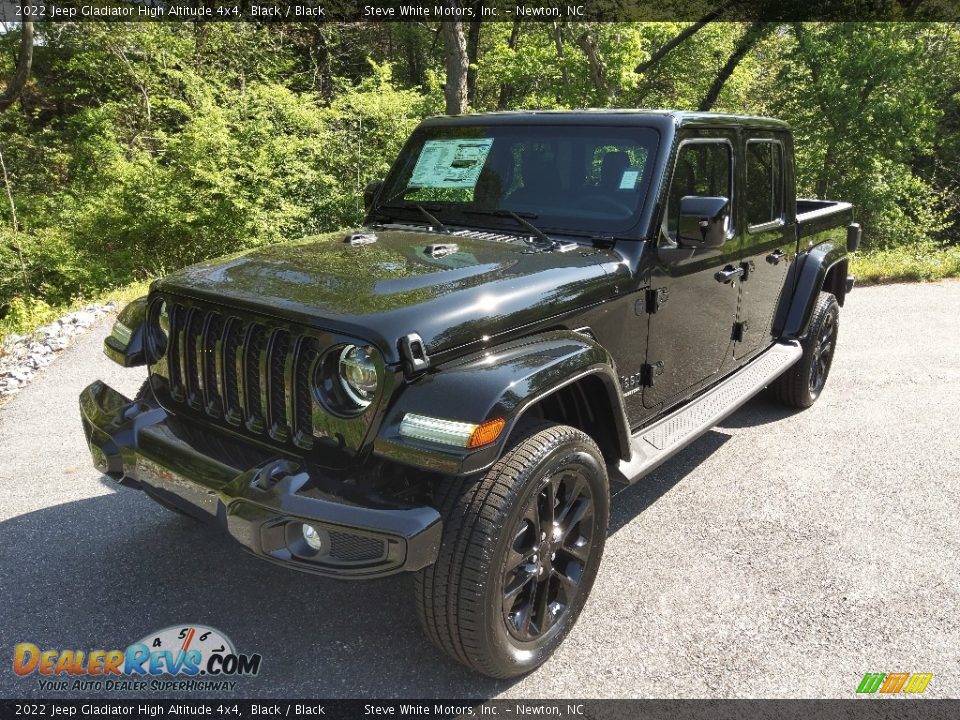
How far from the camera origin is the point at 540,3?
18766 millimetres

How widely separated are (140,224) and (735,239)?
10531 millimetres

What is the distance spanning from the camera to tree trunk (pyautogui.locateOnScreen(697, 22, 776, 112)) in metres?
21.0

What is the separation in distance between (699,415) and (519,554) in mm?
1644

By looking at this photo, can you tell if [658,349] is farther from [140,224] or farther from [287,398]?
[140,224]

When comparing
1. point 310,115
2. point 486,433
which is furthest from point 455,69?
point 486,433

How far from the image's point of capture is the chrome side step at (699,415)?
3.18 m

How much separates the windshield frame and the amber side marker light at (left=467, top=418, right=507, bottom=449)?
1.40 metres

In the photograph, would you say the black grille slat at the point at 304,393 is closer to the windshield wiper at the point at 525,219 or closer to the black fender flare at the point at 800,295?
the windshield wiper at the point at 525,219

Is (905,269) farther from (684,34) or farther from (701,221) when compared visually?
(684,34)

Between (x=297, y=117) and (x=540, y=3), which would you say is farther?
(x=540, y=3)

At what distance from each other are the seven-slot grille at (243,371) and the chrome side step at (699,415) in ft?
4.38

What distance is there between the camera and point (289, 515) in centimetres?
223

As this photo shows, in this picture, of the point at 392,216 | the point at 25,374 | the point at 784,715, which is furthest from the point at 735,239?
the point at 25,374

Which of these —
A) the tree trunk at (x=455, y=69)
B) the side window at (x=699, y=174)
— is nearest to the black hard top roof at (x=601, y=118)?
the side window at (x=699, y=174)
